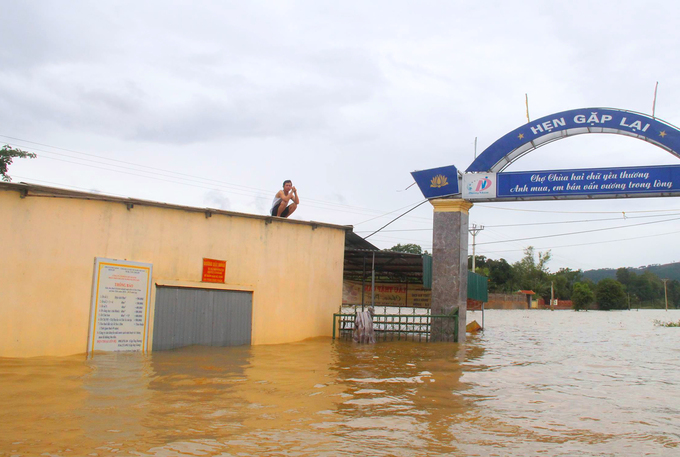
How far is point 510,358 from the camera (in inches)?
490

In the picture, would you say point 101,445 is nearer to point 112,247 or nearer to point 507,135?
point 112,247

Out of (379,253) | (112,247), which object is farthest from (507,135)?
(112,247)

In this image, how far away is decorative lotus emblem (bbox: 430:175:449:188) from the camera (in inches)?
621

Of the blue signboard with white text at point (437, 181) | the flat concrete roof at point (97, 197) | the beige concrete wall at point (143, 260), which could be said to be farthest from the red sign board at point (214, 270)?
the blue signboard with white text at point (437, 181)

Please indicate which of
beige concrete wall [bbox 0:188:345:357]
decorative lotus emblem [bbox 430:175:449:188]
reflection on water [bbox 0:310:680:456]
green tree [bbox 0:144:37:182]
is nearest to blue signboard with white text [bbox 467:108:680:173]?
decorative lotus emblem [bbox 430:175:449:188]

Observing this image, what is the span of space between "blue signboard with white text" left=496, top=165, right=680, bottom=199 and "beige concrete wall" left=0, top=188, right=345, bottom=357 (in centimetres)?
513

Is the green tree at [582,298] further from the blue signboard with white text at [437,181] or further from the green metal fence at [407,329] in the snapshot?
the blue signboard with white text at [437,181]

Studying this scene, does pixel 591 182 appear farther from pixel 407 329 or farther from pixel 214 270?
pixel 214 270

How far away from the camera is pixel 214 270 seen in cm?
1285

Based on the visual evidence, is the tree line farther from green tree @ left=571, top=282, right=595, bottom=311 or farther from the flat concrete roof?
the flat concrete roof

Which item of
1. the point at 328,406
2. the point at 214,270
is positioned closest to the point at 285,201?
the point at 214,270

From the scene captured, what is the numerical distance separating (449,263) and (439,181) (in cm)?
240

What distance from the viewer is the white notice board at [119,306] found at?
35.1 feet

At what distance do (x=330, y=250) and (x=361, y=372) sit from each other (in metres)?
6.44
